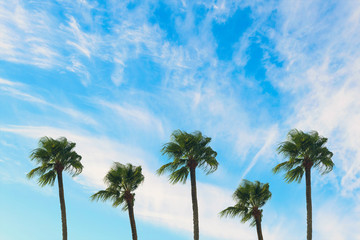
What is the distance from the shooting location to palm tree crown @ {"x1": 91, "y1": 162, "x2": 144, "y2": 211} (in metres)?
37.0

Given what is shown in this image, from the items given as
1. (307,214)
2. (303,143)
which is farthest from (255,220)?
(303,143)

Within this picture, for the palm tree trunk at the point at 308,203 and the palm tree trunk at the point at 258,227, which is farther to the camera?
the palm tree trunk at the point at 258,227

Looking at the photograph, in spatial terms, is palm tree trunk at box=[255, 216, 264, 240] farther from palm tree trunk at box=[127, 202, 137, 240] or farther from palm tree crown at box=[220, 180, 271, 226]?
palm tree trunk at box=[127, 202, 137, 240]

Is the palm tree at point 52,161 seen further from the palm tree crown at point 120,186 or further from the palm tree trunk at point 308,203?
the palm tree trunk at point 308,203

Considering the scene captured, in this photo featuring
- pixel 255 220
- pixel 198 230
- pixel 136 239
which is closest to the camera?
pixel 198 230

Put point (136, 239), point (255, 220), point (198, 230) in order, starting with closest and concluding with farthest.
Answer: point (198, 230) → point (136, 239) → point (255, 220)

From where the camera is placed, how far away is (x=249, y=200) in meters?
39.0

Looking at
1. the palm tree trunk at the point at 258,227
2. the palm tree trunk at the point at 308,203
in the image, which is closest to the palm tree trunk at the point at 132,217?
the palm tree trunk at the point at 258,227

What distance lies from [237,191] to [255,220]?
11.9 feet

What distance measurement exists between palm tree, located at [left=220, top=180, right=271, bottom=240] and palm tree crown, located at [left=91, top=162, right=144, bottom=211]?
10.3m

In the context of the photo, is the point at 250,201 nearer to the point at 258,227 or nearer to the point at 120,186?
the point at 258,227

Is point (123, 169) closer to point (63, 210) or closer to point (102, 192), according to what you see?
point (102, 192)

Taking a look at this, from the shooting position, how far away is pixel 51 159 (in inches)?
1458

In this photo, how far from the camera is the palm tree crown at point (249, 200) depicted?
127 ft
